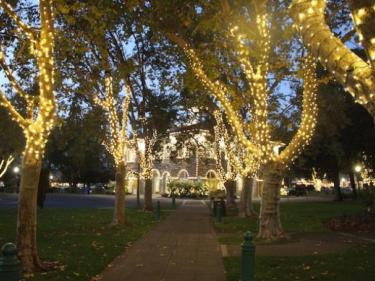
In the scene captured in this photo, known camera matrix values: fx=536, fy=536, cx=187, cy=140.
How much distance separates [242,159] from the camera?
108 feet

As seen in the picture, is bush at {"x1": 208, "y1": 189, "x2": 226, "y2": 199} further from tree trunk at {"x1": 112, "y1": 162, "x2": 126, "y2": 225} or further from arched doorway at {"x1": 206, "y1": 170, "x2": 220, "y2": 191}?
arched doorway at {"x1": 206, "y1": 170, "x2": 220, "y2": 191}

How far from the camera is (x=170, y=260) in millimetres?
12273

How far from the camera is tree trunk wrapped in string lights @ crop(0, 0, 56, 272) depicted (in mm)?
10523

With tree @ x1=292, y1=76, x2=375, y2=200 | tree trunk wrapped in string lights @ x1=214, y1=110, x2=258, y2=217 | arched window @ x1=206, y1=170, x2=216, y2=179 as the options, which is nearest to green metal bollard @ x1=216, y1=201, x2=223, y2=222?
tree trunk wrapped in string lights @ x1=214, y1=110, x2=258, y2=217

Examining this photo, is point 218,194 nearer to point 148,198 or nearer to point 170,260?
point 148,198

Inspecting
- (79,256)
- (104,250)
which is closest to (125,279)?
(79,256)

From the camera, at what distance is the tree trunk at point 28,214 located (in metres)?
10.4

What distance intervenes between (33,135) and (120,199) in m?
12.2

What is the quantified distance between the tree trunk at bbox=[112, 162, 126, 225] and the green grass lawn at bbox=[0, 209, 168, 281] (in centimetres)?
52

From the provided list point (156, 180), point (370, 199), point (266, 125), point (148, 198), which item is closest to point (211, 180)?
point (156, 180)

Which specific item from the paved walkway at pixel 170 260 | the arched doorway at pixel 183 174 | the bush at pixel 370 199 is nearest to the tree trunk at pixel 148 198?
the bush at pixel 370 199

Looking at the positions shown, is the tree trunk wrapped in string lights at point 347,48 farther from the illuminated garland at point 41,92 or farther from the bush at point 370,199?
the bush at point 370,199

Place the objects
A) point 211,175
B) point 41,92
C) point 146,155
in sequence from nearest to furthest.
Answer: point 41,92 < point 146,155 < point 211,175

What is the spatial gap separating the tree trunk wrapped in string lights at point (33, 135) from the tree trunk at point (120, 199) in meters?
11.4
